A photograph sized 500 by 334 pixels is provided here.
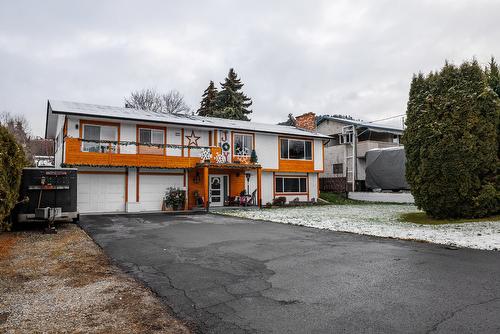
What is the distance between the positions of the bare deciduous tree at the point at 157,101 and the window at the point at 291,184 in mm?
23904

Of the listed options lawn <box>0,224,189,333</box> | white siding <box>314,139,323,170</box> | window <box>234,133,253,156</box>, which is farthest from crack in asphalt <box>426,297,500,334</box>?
white siding <box>314,139,323,170</box>

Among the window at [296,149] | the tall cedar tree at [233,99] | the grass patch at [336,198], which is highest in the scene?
the tall cedar tree at [233,99]

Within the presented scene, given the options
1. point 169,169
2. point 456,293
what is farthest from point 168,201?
point 456,293

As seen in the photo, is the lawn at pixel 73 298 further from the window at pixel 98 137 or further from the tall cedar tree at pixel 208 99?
the tall cedar tree at pixel 208 99

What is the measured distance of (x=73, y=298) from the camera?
4684mm

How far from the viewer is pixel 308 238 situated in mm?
10086

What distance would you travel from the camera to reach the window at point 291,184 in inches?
1049

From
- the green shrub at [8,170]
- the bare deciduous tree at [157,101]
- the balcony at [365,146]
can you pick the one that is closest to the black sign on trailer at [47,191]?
the green shrub at [8,170]

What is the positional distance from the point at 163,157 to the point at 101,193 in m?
3.97

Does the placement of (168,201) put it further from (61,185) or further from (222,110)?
(222,110)

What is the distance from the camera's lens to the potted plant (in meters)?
21.3

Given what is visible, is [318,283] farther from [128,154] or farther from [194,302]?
[128,154]

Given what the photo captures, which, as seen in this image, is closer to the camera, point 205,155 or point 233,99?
point 205,155

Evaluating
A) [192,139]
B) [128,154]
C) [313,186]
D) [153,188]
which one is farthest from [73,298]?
[313,186]
